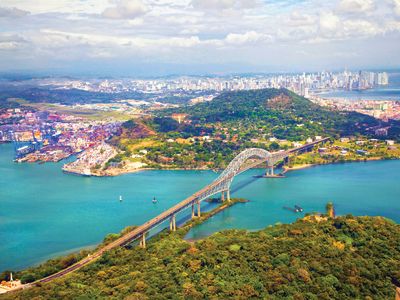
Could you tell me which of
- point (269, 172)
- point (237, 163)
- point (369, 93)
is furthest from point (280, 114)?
point (369, 93)

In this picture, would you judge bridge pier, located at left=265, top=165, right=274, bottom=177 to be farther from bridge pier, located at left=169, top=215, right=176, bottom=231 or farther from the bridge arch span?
bridge pier, located at left=169, top=215, right=176, bottom=231

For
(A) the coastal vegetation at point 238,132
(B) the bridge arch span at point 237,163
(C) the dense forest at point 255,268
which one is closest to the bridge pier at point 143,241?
(C) the dense forest at point 255,268

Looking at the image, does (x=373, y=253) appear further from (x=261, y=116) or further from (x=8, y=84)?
(x=8, y=84)

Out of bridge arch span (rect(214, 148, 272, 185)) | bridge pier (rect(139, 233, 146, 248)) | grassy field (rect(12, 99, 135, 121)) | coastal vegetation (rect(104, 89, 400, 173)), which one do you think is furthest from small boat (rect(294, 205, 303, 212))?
grassy field (rect(12, 99, 135, 121))

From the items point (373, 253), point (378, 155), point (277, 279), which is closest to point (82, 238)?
point (277, 279)

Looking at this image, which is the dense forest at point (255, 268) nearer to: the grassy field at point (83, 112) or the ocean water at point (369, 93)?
the grassy field at point (83, 112)

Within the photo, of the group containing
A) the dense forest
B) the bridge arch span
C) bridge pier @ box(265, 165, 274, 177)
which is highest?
the bridge arch span
